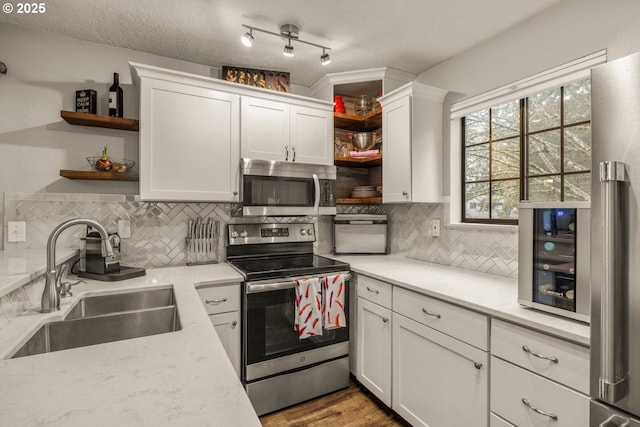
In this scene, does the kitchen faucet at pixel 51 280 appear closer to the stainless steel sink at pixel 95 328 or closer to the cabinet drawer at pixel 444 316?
the stainless steel sink at pixel 95 328

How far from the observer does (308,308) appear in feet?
7.00

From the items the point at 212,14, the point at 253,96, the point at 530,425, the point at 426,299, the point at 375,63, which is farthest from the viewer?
the point at 375,63

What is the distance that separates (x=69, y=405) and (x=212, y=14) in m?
2.03

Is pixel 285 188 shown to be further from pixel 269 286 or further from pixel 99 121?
pixel 99 121

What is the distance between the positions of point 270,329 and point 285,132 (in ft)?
4.76

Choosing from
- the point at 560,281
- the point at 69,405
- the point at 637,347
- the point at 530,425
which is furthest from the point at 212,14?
the point at 530,425

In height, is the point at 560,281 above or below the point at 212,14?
below

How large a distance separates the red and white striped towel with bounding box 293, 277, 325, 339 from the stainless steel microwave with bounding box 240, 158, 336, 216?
58cm

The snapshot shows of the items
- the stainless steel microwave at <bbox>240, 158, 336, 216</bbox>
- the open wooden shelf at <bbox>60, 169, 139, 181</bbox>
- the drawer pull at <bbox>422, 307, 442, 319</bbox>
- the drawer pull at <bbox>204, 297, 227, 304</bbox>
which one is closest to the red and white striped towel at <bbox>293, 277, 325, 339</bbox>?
the drawer pull at <bbox>204, 297, 227, 304</bbox>

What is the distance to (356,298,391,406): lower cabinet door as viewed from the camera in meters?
2.04

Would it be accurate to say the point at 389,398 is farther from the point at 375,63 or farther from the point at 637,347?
the point at 375,63

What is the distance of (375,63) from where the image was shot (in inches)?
103

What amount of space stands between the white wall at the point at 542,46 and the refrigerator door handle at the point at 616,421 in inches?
62.4

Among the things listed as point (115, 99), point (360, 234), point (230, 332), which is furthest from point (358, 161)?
point (115, 99)
